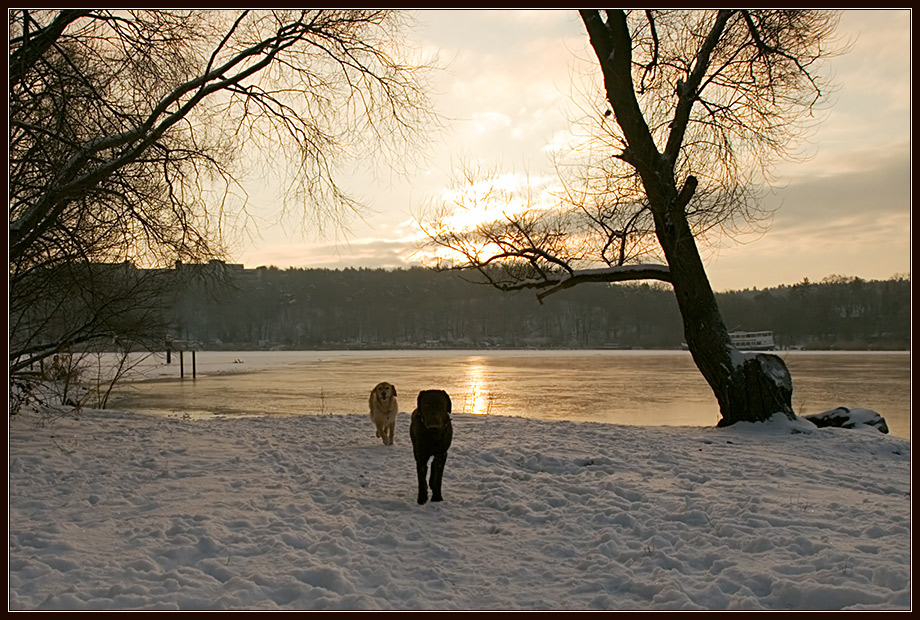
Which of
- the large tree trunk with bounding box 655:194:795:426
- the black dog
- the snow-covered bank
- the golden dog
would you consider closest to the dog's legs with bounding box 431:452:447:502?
the black dog

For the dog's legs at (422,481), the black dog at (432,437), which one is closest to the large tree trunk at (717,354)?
the black dog at (432,437)

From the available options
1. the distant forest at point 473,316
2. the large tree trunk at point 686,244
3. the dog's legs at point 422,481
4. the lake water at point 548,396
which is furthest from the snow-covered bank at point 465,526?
the distant forest at point 473,316

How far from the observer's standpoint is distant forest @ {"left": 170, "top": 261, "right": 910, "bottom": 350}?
53969 mm

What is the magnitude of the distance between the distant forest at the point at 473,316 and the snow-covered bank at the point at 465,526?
48177 mm

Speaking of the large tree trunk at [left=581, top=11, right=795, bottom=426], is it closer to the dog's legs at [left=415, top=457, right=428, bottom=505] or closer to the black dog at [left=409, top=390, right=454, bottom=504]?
the black dog at [left=409, top=390, right=454, bottom=504]

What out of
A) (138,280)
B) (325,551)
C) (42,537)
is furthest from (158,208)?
(325,551)

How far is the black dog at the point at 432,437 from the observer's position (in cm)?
613

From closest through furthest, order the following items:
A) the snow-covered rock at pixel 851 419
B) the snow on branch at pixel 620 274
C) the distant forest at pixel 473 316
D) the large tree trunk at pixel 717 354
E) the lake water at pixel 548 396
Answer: the snow-covered rock at pixel 851 419 < the large tree trunk at pixel 717 354 < the snow on branch at pixel 620 274 < the lake water at pixel 548 396 < the distant forest at pixel 473 316

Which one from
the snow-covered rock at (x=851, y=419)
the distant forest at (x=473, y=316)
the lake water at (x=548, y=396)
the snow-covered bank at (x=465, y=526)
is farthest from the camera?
the distant forest at (x=473, y=316)

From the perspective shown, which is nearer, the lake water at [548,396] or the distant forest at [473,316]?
the lake water at [548,396]

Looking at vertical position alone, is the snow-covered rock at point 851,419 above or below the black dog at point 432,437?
below

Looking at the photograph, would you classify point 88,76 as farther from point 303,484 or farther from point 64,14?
point 303,484

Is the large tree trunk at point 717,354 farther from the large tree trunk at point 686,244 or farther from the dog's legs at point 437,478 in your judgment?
the dog's legs at point 437,478

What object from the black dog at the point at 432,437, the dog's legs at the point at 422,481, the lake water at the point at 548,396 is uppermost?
the black dog at the point at 432,437
